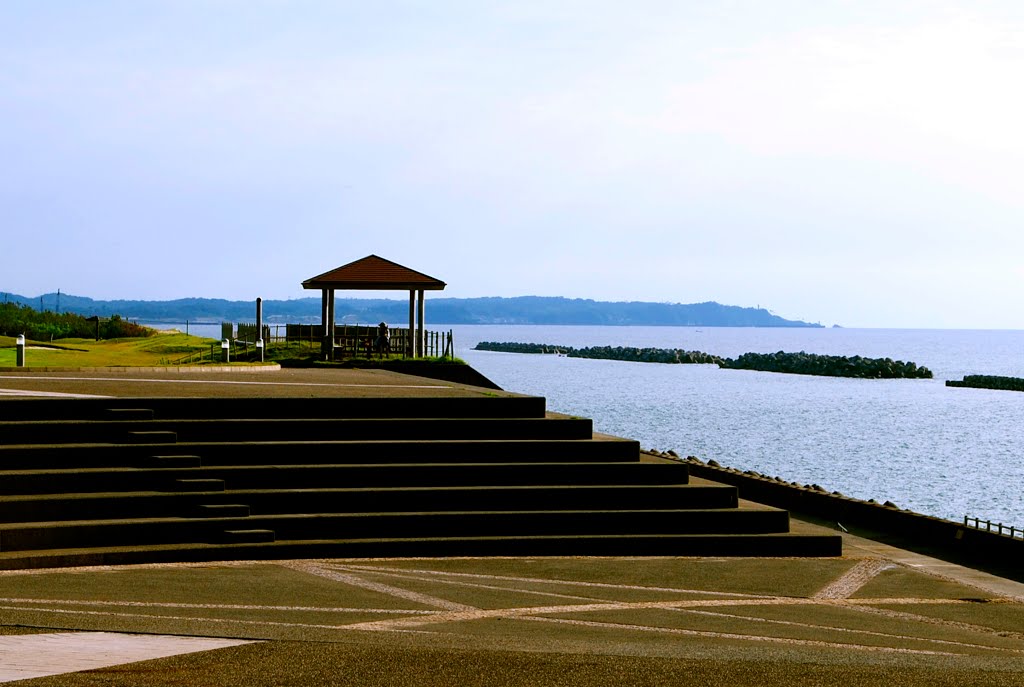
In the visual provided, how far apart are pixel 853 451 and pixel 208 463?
44.9m

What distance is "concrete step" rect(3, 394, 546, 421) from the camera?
53.9 ft

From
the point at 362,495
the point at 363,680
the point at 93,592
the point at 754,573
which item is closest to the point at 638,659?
the point at 363,680

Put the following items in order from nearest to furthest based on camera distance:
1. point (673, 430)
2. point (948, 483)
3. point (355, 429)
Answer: point (355, 429) → point (948, 483) → point (673, 430)

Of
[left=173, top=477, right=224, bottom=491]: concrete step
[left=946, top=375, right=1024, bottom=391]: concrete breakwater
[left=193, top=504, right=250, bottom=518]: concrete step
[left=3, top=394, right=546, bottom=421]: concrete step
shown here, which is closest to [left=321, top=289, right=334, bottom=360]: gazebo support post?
[left=3, top=394, right=546, bottom=421]: concrete step

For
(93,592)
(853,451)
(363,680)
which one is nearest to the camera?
(363,680)

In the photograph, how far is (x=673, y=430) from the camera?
2516 inches

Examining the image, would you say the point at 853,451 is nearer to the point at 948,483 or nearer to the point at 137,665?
the point at 948,483

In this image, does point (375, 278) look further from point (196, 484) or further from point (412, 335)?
point (196, 484)

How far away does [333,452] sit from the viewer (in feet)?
54.9

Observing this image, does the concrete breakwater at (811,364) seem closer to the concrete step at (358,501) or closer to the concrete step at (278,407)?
the concrete step at (278,407)

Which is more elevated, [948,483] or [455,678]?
[455,678]

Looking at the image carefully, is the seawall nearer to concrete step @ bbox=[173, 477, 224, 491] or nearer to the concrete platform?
the concrete platform

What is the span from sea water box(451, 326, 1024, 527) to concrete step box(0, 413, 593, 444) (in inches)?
877

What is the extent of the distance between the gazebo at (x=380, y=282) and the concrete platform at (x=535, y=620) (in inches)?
1013
